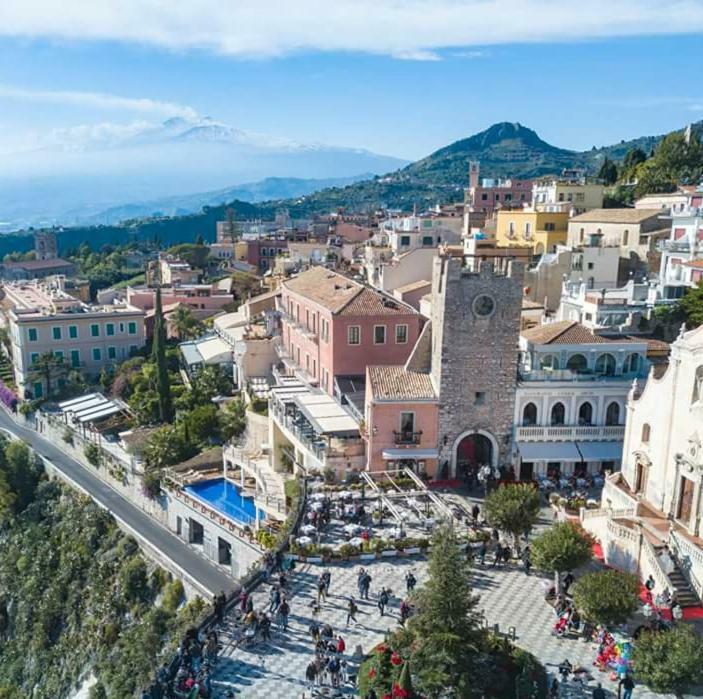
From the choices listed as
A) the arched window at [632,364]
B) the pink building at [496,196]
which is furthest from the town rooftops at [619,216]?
the pink building at [496,196]

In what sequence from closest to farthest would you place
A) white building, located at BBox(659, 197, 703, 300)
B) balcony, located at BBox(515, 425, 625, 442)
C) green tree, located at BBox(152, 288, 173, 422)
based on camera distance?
1. balcony, located at BBox(515, 425, 625, 442)
2. white building, located at BBox(659, 197, 703, 300)
3. green tree, located at BBox(152, 288, 173, 422)

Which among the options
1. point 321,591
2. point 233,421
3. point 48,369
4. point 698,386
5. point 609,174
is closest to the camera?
point 321,591

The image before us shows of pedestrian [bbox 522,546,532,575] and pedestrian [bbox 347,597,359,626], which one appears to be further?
pedestrian [bbox 522,546,532,575]

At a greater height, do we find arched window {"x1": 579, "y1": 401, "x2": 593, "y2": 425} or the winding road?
arched window {"x1": 579, "y1": 401, "x2": 593, "y2": 425}

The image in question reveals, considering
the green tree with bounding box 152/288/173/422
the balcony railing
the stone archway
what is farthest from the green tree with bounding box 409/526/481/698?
the green tree with bounding box 152/288/173/422

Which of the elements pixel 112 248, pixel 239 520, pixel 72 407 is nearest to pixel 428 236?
pixel 72 407

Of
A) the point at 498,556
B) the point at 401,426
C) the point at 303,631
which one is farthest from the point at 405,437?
the point at 303,631

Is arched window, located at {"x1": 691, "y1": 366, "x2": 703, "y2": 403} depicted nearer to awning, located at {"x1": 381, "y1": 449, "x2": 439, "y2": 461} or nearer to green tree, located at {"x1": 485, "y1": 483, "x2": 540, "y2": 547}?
green tree, located at {"x1": 485, "y1": 483, "x2": 540, "y2": 547}

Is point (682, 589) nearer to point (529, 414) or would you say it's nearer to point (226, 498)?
point (529, 414)
